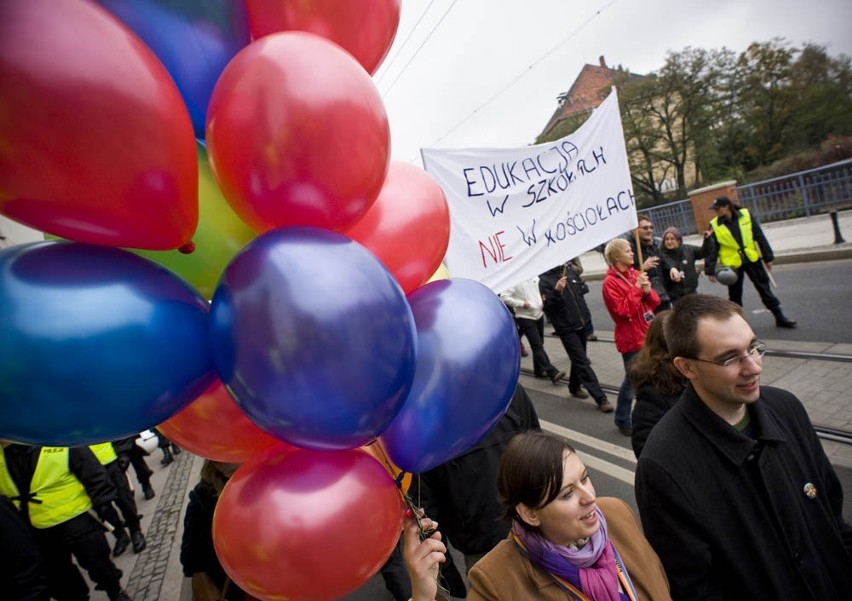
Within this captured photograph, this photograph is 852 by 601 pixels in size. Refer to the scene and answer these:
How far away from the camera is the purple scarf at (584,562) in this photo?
57.7 inches

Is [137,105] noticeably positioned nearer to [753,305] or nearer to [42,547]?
[42,547]

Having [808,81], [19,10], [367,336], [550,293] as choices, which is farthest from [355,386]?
[808,81]

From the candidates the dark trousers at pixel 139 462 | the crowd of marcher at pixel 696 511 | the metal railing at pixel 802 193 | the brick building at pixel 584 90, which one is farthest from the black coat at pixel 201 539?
the brick building at pixel 584 90

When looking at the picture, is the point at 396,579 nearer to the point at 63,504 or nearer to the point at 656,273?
the point at 63,504

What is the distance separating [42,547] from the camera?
345 cm

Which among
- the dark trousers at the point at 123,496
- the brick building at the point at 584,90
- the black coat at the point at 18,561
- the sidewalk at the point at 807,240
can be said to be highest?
the brick building at the point at 584,90

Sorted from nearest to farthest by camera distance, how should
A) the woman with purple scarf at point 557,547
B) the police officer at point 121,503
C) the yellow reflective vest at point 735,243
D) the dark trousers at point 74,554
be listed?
the woman with purple scarf at point 557,547, the dark trousers at point 74,554, the police officer at point 121,503, the yellow reflective vest at point 735,243

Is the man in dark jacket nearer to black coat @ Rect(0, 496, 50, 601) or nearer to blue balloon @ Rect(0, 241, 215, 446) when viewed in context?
blue balloon @ Rect(0, 241, 215, 446)

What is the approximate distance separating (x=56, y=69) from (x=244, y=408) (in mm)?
720

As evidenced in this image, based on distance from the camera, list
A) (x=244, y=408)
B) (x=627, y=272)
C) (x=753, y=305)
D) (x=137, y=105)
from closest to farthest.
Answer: (x=137, y=105)
(x=244, y=408)
(x=627, y=272)
(x=753, y=305)

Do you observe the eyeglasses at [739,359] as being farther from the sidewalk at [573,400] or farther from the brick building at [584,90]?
the brick building at [584,90]

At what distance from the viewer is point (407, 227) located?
1.40 meters

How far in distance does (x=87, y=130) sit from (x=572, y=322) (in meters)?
4.96

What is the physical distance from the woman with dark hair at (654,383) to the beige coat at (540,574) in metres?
0.78
